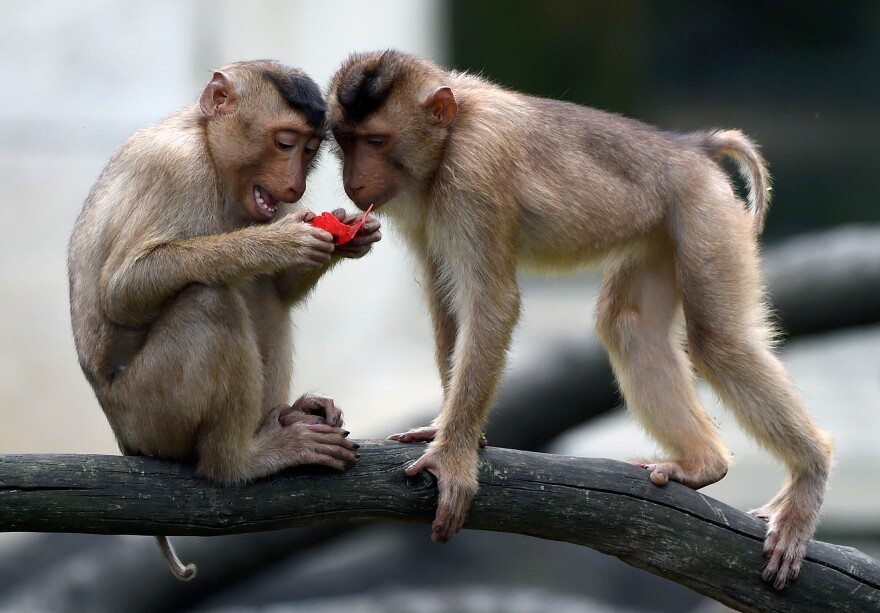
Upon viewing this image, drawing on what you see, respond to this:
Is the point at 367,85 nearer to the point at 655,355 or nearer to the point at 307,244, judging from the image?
the point at 307,244

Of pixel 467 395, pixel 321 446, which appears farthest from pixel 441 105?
pixel 321 446

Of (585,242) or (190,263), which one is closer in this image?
(190,263)

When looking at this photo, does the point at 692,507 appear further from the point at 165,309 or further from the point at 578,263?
the point at 165,309

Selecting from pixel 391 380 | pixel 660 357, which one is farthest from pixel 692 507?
pixel 391 380

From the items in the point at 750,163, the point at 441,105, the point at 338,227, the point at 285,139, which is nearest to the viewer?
the point at 338,227

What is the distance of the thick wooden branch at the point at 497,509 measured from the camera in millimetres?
4688

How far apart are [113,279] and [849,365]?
39.3ft

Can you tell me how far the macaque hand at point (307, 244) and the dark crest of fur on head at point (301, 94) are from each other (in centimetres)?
58

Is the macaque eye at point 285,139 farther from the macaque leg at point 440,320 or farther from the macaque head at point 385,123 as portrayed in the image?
the macaque leg at point 440,320

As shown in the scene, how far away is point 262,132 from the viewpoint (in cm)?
498

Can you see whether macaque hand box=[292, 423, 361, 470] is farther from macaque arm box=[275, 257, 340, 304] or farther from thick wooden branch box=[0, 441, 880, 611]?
macaque arm box=[275, 257, 340, 304]

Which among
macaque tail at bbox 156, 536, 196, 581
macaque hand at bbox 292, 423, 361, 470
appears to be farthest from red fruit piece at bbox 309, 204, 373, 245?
macaque tail at bbox 156, 536, 196, 581

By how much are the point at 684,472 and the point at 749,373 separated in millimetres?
598

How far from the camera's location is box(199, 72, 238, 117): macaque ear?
5082 mm
